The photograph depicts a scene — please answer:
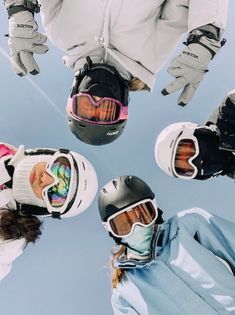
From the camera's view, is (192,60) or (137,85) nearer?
(192,60)

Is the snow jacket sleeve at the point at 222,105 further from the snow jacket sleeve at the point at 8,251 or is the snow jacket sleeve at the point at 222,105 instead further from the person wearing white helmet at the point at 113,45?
the snow jacket sleeve at the point at 8,251

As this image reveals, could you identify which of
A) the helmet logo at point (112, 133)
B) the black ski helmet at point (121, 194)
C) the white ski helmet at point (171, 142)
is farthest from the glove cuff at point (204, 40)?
the black ski helmet at point (121, 194)

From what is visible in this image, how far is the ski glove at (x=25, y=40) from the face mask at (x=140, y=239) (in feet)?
4.72

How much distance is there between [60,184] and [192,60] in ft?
4.29

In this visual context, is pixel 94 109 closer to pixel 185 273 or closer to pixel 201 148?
pixel 201 148

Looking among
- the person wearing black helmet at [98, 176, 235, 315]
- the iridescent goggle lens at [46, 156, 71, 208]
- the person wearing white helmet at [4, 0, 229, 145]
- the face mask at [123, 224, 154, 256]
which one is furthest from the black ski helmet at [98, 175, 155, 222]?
the person wearing white helmet at [4, 0, 229, 145]

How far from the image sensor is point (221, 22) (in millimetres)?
3586

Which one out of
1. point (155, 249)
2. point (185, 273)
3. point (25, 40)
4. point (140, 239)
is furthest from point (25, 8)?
point (185, 273)

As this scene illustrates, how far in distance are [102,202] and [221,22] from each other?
1542 millimetres

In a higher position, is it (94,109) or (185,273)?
(94,109)

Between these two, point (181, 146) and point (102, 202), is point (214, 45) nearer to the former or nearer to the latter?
point (181, 146)

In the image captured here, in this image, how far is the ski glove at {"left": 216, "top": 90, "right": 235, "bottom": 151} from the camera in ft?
11.1

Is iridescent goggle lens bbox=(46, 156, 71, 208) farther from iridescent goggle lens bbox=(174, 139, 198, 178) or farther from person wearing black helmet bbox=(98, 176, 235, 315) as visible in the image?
iridescent goggle lens bbox=(174, 139, 198, 178)

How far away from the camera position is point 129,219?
3.45 meters
